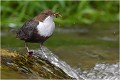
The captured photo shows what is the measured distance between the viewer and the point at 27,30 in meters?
4.39

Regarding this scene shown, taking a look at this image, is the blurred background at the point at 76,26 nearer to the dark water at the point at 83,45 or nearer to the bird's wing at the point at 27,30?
the dark water at the point at 83,45

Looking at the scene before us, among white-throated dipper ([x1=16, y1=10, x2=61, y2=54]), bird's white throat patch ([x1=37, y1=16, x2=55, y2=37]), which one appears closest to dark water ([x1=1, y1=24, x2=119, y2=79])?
white-throated dipper ([x1=16, y1=10, x2=61, y2=54])

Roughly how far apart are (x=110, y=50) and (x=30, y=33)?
8.31ft

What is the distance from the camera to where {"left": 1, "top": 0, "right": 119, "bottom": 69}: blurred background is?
6.54m

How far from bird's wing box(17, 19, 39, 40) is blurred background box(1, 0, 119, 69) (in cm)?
157

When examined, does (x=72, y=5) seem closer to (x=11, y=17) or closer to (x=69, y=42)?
(x=11, y=17)

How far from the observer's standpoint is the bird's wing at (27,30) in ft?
14.0

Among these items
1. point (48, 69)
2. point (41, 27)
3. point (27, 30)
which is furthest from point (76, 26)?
point (41, 27)

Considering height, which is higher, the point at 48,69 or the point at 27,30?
the point at 27,30

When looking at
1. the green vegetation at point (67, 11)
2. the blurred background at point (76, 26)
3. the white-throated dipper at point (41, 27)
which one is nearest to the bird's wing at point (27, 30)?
the white-throated dipper at point (41, 27)

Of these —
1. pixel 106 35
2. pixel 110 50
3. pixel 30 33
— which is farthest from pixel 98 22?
pixel 30 33

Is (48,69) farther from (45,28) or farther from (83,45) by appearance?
(83,45)

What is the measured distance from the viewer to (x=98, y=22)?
8.91m

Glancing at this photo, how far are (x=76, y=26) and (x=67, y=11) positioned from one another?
1.14 feet
